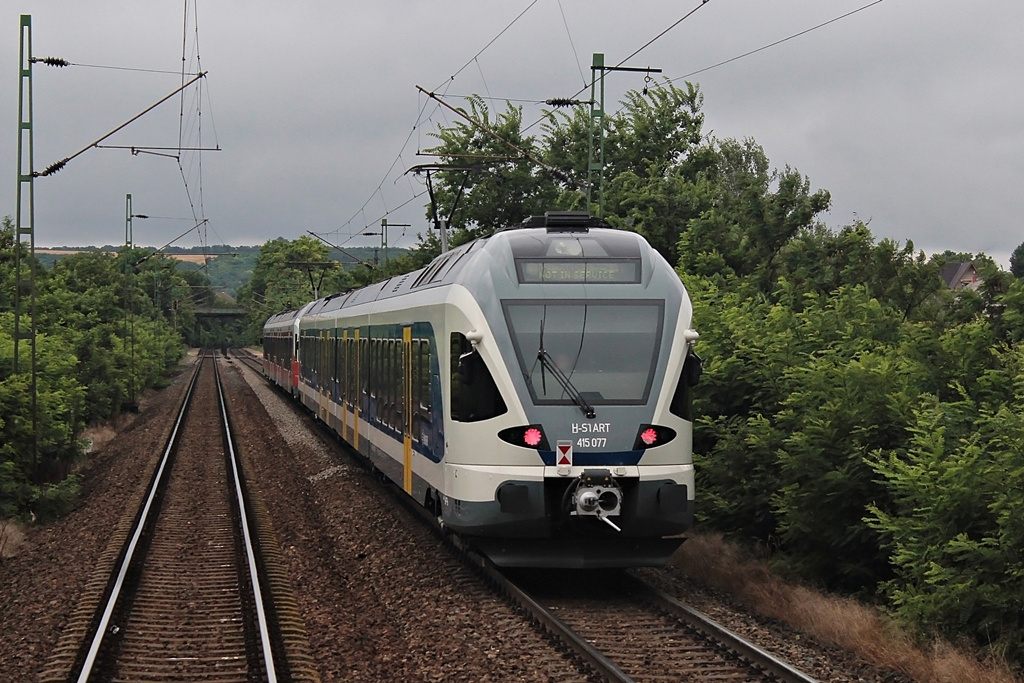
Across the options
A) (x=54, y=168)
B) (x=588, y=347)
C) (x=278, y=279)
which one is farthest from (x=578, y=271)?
(x=278, y=279)

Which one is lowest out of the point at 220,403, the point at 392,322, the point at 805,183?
the point at 220,403

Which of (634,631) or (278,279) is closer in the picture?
(634,631)

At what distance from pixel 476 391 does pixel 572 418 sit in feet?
3.27

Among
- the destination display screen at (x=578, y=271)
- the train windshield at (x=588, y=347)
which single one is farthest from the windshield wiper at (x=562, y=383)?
the destination display screen at (x=578, y=271)

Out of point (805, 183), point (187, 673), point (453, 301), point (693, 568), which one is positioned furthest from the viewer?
point (805, 183)

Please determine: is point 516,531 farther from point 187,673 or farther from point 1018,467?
point 1018,467

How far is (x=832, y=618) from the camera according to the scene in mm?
10672

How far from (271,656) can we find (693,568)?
5802 millimetres

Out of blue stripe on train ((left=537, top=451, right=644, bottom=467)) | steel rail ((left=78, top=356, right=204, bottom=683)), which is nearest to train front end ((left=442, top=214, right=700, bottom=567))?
blue stripe on train ((left=537, top=451, right=644, bottom=467))

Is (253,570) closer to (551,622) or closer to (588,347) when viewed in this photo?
(551,622)

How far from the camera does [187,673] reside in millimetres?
9352

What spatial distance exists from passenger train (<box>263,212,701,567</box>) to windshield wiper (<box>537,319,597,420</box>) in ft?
0.04

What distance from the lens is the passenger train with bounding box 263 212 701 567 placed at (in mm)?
11258

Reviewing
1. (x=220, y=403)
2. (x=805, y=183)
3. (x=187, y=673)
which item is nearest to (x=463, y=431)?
(x=187, y=673)
